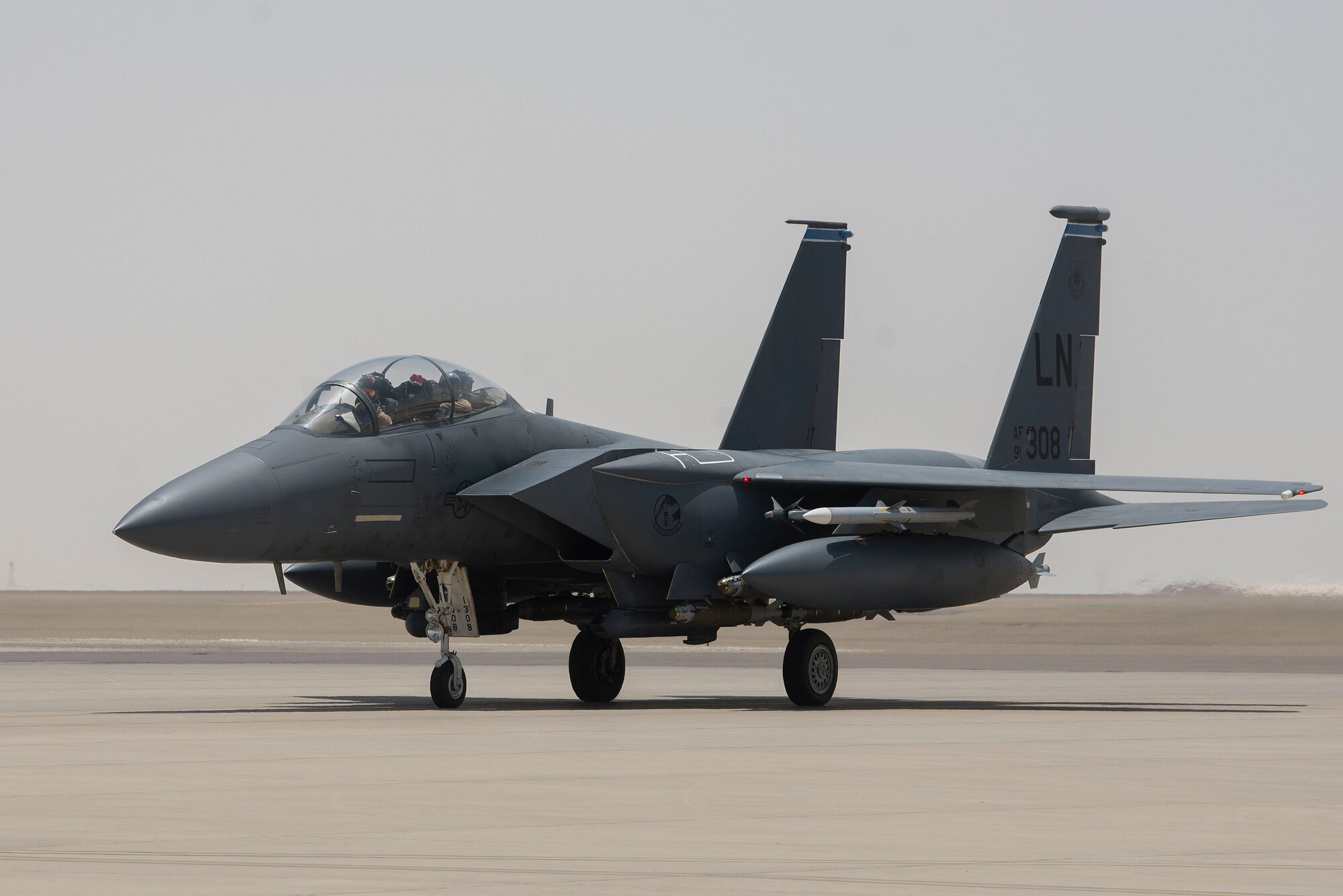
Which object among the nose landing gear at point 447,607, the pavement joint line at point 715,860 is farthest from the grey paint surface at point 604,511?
the pavement joint line at point 715,860

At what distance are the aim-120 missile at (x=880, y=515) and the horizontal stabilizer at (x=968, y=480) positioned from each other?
0.92 ft

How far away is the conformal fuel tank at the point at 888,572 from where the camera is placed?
60.7 ft

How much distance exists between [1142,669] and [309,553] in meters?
17.5

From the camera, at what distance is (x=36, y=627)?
5878 cm

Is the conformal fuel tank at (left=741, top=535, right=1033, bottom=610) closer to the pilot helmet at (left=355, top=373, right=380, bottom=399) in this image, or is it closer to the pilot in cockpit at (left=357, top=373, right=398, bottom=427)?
the pilot in cockpit at (left=357, top=373, right=398, bottom=427)

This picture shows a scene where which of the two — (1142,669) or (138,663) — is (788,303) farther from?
Result: (138,663)

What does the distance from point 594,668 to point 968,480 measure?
4489 millimetres

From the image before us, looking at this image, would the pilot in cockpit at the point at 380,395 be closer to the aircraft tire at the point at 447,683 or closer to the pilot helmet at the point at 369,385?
the pilot helmet at the point at 369,385

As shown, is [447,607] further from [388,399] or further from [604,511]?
[388,399]

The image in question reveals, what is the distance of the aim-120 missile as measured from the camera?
61.4 feet

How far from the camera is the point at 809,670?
65.8 feet

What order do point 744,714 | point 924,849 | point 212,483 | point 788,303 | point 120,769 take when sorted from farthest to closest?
point 788,303, point 744,714, point 212,483, point 120,769, point 924,849

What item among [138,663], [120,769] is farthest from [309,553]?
[138,663]

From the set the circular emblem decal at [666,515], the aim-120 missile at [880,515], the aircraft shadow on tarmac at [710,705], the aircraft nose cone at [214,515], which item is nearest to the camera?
the aircraft nose cone at [214,515]
